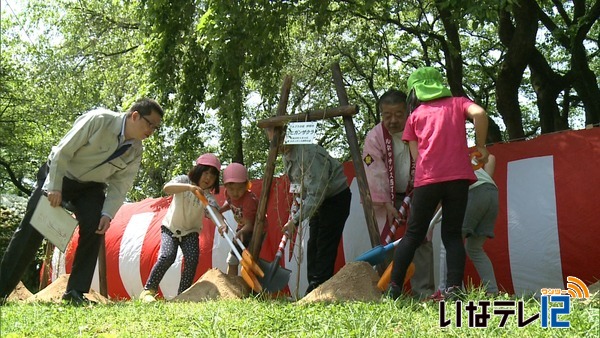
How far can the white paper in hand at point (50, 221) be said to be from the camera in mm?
4863

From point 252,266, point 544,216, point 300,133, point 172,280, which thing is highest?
point 300,133

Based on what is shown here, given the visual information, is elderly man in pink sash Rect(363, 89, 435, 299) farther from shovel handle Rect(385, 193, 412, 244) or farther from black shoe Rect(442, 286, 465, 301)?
black shoe Rect(442, 286, 465, 301)

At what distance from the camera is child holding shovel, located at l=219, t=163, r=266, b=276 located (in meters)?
6.32

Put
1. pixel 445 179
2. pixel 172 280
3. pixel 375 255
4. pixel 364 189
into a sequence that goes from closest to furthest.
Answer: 1. pixel 445 179
2. pixel 375 255
3. pixel 364 189
4. pixel 172 280

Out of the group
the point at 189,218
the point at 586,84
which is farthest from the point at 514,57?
the point at 189,218

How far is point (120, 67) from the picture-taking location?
15023mm

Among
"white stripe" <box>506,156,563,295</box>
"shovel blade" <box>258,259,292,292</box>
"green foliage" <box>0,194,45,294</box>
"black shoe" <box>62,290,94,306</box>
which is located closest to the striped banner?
"white stripe" <box>506,156,563,295</box>

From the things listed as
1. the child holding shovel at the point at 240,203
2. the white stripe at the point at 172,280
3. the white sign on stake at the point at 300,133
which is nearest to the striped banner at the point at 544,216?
the child holding shovel at the point at 240,203

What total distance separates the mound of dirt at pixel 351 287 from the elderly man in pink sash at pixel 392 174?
67 cm

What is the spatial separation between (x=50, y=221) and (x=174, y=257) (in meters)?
1.60

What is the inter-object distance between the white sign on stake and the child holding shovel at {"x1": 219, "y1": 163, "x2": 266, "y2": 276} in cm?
101

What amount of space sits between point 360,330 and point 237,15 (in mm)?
4852

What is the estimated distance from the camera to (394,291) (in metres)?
4.29

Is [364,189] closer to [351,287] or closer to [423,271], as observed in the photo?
[423,271]
